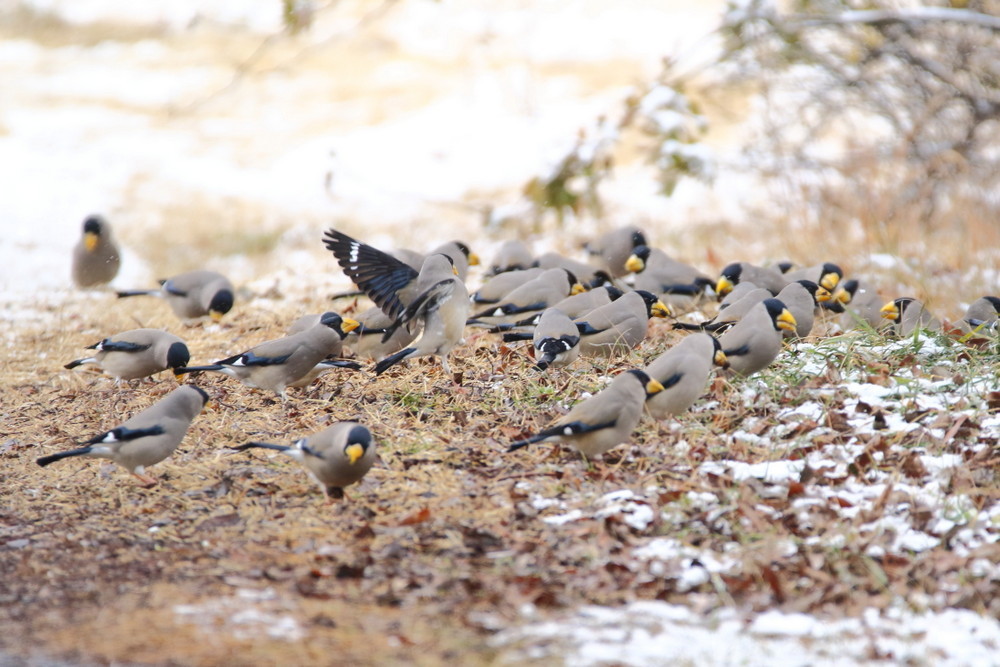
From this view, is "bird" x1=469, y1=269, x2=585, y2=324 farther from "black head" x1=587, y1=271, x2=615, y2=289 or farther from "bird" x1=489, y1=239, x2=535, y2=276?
"bird" x1=489, y1=239, x2=535, y2=276

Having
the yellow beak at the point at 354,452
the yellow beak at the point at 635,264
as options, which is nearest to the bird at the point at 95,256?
the yellow beak at the point at 635,264

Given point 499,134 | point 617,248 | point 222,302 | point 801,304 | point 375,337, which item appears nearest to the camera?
point 801,304

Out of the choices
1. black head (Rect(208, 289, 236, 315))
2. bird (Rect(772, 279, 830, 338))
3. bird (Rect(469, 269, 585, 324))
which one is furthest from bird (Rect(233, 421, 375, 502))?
black head (Rect(208, 289, 236, 315))

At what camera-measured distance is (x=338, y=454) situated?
5.16 metres

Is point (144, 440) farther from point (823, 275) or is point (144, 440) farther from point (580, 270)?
point (823, 275)

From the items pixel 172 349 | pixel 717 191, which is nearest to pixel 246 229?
pixel 717 191

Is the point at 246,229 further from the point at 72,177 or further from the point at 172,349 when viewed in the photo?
the point at 172,349

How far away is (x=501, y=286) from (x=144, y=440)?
3379 mm

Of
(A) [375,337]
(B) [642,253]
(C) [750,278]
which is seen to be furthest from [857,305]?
(A) [375,337]

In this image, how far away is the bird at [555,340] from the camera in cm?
636

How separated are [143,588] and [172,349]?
Result: 2.84m

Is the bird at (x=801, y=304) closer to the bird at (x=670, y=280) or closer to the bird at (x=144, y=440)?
the bird at (x=670, y=280)

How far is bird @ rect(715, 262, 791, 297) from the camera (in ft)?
26.6

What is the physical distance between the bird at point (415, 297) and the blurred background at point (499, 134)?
13.5 feet
